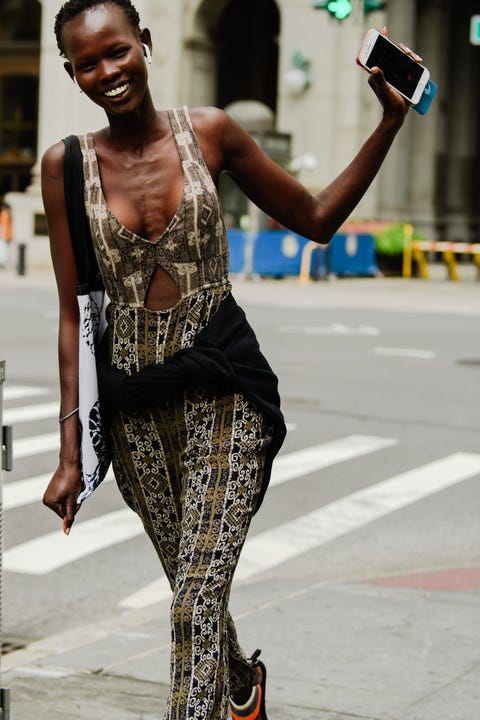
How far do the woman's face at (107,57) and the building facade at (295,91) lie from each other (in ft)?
86.3

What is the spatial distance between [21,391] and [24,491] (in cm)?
425

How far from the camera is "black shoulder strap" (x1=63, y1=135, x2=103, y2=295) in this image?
11.4 feet

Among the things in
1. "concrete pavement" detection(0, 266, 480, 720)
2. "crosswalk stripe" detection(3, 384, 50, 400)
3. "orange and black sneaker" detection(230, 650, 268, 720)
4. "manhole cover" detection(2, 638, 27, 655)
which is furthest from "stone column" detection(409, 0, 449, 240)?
"orange and black sneaker" detection(230, 650, 268, 720)

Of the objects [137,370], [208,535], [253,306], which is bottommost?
[253,306]

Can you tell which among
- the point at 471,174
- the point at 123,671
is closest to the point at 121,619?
the point at 123,671

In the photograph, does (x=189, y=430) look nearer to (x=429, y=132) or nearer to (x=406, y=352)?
(x=406, y=352)

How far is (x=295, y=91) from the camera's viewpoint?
111 ft

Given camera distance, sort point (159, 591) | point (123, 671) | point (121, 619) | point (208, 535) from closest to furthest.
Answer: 1. point (208, 535)
2. point (123, 671)
3. point (121, 619)
4. point (159, 591)

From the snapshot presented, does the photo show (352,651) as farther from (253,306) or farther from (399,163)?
(399,163)

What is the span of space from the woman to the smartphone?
4 centimetres

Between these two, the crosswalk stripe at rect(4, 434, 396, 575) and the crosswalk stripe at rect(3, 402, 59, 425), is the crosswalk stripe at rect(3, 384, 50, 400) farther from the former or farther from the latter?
the crosswalk stripe at rect(4, 434, 396, 575)

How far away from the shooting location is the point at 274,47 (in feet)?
148

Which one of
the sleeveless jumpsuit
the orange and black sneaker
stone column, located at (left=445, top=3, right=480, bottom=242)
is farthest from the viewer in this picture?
stone column, located at (left=445, top=3, right=480, bottom=242)

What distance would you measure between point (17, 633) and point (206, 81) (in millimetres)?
31720
